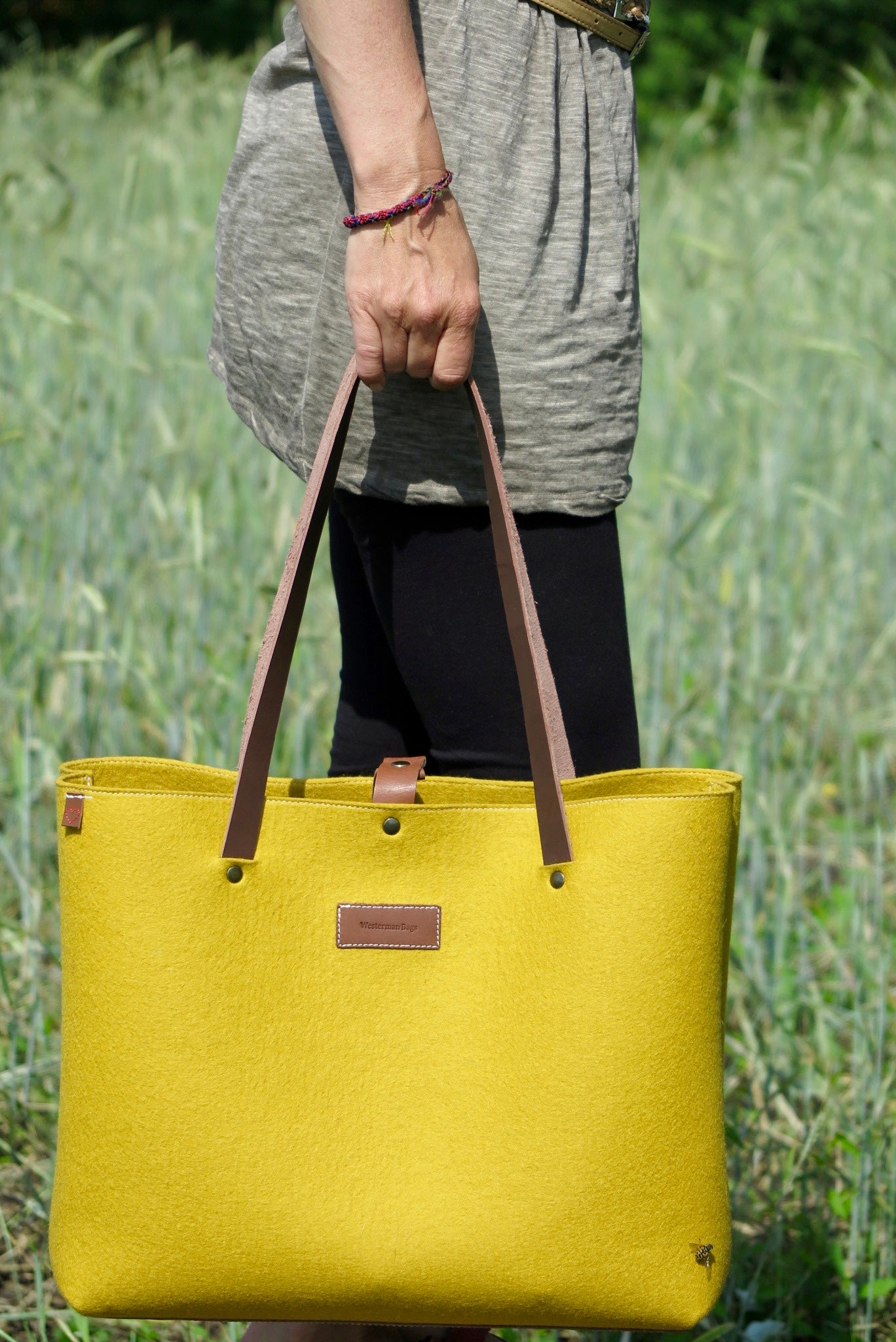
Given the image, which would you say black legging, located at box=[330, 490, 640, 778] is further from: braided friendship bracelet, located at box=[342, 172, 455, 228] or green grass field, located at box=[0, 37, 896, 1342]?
Result: green grass field, located at box=[0, 37, 896, 1342]

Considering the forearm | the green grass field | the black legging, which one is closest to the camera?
the forearm

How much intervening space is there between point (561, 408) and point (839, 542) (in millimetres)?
1746

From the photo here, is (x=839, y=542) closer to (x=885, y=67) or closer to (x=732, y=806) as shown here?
(x=885, y=67)

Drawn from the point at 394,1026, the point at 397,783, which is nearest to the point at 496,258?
the point at 397,783

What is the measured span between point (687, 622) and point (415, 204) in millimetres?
1369

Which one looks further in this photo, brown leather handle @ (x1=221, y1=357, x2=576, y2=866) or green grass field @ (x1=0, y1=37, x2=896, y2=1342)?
green grass field @ (x1=0, y1=37, x2=896, y2=1342)

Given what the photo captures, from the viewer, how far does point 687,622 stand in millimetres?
2039

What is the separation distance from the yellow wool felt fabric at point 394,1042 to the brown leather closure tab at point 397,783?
0.05 m

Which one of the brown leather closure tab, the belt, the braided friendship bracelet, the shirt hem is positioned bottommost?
the brown leather closure tab

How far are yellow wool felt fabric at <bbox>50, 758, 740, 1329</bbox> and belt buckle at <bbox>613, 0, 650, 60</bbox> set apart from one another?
50cm

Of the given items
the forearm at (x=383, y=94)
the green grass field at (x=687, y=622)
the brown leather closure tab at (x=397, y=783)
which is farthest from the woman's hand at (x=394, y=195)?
the green grass field at (x=687, y=622)

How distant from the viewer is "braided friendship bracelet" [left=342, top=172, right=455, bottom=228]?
746 mm

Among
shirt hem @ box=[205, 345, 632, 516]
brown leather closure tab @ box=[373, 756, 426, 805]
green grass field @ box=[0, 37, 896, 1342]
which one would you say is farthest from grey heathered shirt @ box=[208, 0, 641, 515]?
green grass field @ box=[0, 37, 896, 1342]

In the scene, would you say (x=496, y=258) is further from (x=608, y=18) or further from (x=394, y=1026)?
(x=394, y=1026)
